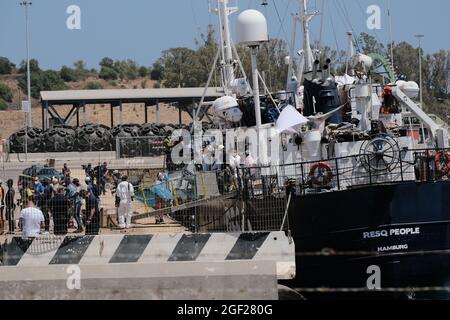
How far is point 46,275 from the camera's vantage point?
57.4 feet

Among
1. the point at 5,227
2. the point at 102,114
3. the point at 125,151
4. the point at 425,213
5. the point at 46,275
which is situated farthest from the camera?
the point at 102,114

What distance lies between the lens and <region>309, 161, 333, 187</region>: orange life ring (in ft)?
71.5

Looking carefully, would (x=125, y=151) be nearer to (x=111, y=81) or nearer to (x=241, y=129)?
(x=241, y=129)

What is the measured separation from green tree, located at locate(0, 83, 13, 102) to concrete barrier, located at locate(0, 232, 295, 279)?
344 ft

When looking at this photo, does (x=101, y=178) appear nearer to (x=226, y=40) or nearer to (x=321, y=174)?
(x=226, y=40)

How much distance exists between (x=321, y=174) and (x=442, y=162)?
2312mm

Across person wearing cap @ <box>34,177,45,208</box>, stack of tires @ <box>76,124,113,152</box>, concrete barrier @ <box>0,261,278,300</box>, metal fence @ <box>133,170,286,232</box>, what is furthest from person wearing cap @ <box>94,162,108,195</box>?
stack of tires @ <box>76,124,113,152</box>

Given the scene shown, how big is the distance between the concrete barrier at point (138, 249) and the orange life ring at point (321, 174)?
7.69 ft

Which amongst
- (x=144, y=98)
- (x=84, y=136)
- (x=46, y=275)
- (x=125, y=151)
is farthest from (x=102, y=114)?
(x=46, y=275)

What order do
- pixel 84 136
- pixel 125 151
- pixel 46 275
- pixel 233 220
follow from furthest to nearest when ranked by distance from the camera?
pixel 84 136
pixel 125 151
pixel 233 220
pixel 46 275

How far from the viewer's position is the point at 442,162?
21.4m

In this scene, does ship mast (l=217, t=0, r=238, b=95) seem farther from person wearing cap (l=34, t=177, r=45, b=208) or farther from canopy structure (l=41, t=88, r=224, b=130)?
canopy structure (l=41, t=88, r=224, b=130)

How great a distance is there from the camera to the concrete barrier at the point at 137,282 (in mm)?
17234
